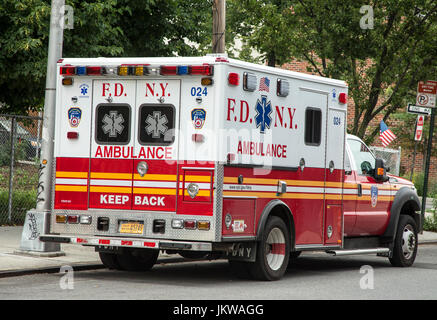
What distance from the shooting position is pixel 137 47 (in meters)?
19.0

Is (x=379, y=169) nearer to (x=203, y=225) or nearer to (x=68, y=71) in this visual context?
(x=203, y=225)

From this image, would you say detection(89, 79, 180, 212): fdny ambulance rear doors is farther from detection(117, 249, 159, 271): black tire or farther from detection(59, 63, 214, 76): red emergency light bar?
detection(117, 249, 159, 271): black tire

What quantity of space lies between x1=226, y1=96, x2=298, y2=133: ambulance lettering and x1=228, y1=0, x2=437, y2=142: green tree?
25.8 ft

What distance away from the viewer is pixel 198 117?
11.2 metres

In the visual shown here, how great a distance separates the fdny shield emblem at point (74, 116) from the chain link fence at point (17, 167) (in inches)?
228

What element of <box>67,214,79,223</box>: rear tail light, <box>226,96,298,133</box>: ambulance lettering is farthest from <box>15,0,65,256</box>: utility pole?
<box>226,96,298,133</box>: ambulance lettering

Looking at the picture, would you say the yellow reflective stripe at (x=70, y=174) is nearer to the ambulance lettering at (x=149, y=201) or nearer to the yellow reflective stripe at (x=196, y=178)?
the ambulance lettering at (x=149, y=201)

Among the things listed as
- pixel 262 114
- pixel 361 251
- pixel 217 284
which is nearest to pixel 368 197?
pixel 361 251

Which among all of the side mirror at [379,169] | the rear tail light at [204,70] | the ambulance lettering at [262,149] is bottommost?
the side mirror at [379,169]

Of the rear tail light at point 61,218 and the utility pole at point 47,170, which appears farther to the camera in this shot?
the utility pole at point 47,170

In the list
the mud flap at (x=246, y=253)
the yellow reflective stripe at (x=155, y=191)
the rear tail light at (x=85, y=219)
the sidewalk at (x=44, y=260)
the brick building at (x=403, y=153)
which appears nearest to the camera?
the yellow reflective stripe at (x=155, y=191)

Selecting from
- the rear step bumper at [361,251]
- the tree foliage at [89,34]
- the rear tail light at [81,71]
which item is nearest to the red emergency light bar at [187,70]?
the rear tail light at [81,71]

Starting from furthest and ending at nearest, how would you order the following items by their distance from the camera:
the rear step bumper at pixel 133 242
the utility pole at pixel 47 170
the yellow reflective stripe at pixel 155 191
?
the utility pole at pixel 47 170
the yellow reflective stripe at pixel 155 191
the rear step bumper at pixel 133 242

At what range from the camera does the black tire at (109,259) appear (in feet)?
41.7
